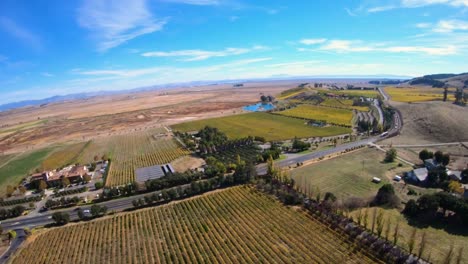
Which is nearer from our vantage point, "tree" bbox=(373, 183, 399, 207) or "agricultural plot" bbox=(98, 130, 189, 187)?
"tree" bbox=(373, 183, 399, 207)

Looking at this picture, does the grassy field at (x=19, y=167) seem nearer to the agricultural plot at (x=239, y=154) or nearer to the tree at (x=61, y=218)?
the tree at (x=61, y=218)

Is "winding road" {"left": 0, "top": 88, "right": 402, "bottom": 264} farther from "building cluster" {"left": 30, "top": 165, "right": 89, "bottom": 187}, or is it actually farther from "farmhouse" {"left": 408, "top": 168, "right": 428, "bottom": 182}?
"farmhouse" {"left": 408, "top": 168, "right": 428, "bottom": 182}

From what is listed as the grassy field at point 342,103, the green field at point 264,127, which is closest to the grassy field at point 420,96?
the grassy field at point 342,103

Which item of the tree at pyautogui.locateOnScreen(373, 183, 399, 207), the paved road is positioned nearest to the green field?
the tree at pyautogui.locateOnScreen(373, 183, 399, 207)

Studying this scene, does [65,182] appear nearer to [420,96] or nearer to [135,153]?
[135,153]

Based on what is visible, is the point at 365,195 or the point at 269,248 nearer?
the point at 269,248

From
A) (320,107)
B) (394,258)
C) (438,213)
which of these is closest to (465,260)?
(394,258)

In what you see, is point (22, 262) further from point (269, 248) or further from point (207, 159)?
point (207, 159)
